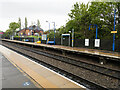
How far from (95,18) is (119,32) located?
5671 millimetres

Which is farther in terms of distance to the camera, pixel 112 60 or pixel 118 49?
pixel 118 49

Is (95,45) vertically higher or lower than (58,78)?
higher

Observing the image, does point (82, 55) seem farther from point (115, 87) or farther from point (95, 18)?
point (95, 18)

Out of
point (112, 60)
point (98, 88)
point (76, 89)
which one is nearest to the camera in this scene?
point (76, 89)

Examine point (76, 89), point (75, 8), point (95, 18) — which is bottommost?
point (76, 89)

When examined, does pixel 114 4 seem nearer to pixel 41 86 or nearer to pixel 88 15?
pixel 88 15

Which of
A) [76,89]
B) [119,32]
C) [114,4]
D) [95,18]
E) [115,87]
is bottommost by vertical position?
[115,87]

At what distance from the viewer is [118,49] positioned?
14094 millimetres

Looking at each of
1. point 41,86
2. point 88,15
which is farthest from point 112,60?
point 88,15

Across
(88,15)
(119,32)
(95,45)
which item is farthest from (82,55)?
(88,15)

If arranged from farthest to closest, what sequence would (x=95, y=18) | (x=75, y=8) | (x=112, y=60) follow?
(x=75, y=8) < (x=95, y=18) < (x=112, y=60)

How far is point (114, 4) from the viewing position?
1659cm

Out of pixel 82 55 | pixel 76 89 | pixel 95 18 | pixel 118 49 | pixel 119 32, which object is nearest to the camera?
pixel 76 89

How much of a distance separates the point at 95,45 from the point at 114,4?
782 centimetres
